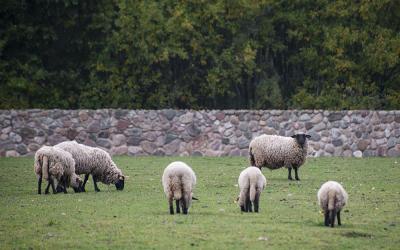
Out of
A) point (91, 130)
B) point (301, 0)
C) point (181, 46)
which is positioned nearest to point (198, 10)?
point (181, 46)

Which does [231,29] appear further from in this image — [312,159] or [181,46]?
[312,159]

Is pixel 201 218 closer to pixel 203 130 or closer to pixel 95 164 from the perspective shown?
pixel 95 164

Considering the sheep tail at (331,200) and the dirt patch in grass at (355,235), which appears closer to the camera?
the dirt patch in grass at (355,235)

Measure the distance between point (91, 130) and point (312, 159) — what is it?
25.7 feet

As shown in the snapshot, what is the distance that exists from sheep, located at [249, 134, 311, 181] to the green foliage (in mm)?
15268

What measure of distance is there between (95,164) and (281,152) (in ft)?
17.1

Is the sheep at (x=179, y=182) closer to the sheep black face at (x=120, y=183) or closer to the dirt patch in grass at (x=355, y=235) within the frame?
the dirt patch in grass at (x=355, y=235)

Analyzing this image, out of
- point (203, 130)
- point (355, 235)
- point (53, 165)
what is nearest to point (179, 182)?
point (355, 235)

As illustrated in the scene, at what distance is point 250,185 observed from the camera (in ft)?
52.2

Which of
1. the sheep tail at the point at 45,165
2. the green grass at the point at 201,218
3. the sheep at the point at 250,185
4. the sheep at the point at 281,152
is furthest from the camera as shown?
the sheep at the point at 281,152

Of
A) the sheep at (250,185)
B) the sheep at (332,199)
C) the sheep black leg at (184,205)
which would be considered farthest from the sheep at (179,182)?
the sheep at (332,199)

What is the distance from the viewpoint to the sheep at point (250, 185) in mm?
15867

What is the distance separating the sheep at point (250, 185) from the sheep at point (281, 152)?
764 centimetres

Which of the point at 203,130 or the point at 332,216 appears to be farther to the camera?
the point at 203,130
